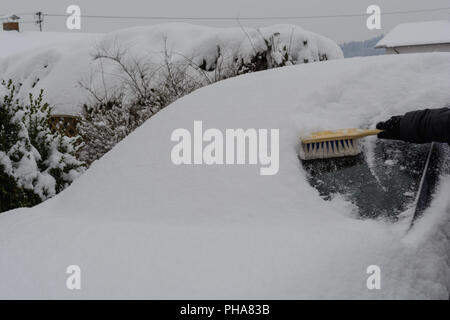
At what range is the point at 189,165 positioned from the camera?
2.28 meters

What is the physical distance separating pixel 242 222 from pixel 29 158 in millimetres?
2843

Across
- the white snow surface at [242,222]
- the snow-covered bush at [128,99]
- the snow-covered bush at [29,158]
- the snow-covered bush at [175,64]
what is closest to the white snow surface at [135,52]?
the snow-covered bush at [175,64]

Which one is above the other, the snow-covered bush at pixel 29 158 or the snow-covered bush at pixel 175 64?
the snow-covered bush at pixel 175 64

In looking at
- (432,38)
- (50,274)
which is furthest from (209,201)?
(432,38)

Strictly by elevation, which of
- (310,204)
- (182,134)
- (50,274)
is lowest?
(50,274)

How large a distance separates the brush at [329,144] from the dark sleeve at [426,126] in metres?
0.21

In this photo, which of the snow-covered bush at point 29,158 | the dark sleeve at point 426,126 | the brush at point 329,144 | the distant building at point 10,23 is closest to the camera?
the dark sleeve at point 426,126

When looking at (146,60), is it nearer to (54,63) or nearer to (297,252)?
(54,63)

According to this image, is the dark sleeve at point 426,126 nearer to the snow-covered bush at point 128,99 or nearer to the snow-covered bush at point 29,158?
the snow-covered bush at point 29,158

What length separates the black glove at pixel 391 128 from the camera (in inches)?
91.7

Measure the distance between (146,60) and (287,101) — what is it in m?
5.97

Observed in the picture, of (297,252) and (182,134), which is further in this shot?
(182,134)

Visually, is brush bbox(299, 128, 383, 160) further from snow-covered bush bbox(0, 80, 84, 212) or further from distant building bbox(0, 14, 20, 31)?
distant building bbox(0, 14, 20, 31)

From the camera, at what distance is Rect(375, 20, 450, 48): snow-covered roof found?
25.3 m
